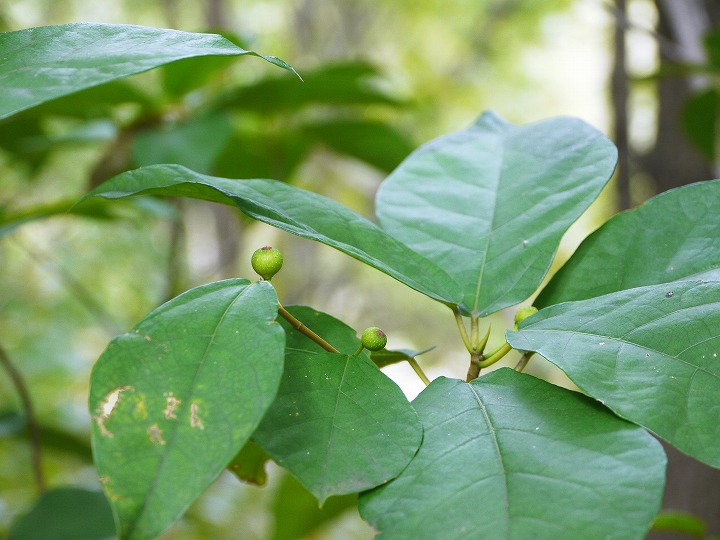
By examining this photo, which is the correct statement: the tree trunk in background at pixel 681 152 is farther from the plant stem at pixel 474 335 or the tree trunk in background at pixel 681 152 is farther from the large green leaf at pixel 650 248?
the plant stem at pixel 474 335

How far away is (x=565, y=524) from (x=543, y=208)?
0.84ft

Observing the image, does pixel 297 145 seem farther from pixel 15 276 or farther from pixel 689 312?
Answer: pixel 15 276

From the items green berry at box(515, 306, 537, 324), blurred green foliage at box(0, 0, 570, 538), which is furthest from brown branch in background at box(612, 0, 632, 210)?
green berry at box(515, 306, 537, 324)

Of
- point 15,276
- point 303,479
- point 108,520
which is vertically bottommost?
point 15,276

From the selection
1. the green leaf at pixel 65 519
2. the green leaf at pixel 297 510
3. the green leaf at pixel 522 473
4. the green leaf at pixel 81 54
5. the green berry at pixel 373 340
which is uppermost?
the green leaf at pixel 81 54

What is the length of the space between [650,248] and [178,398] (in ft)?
1.06

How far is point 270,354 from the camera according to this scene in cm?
32

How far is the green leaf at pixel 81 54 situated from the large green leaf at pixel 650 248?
261 mm

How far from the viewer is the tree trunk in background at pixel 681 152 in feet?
3.94

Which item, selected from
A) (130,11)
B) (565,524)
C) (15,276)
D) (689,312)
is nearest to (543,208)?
(689,312)

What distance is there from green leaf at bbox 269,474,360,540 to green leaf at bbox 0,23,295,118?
705 millimetres

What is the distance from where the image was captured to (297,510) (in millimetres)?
992

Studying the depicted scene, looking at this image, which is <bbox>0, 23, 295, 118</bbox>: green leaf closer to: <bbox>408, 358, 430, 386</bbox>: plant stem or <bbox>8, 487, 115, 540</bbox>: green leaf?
<bbox>408, 358, 430, 386</bbox>: plant stem

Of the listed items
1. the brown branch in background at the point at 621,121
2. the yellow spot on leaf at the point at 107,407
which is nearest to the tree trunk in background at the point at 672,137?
the brown branch in background at the point at 621,121
